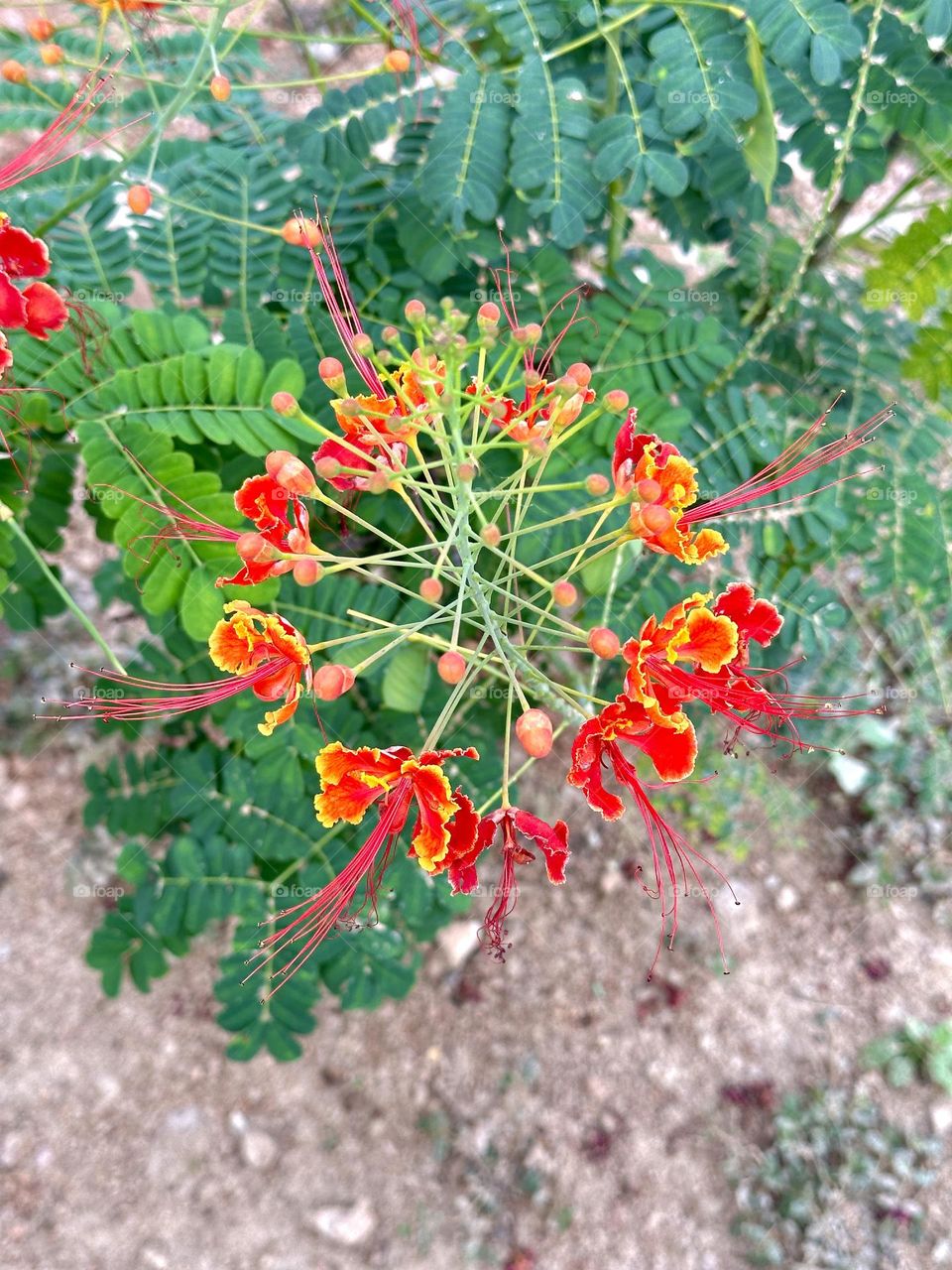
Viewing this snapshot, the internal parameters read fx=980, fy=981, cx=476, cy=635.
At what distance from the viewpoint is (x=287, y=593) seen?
2270 mm

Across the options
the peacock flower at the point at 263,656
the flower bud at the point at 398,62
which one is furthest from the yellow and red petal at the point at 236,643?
the flower bud at the point at 398,62

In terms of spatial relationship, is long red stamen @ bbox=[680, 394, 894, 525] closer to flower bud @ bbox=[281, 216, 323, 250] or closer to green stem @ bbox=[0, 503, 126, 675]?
flower bud @ bbox=[281, 216, 323, 250]

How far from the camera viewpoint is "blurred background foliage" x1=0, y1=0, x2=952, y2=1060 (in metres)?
2.04

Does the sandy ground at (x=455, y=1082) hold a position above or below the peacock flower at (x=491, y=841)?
below

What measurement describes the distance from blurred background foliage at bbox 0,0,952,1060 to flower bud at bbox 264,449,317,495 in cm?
49

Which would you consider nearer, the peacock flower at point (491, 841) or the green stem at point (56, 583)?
the peacock flower at point (491, 841)

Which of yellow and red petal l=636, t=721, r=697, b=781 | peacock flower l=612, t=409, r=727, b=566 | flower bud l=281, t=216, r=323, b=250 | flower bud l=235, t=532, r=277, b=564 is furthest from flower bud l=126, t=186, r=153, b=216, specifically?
yellow and red petal l=636, t=721, r=697, b=781

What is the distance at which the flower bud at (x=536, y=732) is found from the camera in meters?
1.45

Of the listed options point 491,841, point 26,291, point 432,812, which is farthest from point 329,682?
point 26,291

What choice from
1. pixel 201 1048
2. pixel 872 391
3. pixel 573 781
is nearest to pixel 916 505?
pixel 872 391

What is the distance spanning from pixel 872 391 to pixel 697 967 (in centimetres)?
196

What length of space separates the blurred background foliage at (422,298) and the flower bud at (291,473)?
49 cm

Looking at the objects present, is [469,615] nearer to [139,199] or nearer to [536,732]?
[536,732]

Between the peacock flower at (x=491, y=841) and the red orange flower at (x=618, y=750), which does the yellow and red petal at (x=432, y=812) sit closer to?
the peacock flower at (x=491, y=841)
